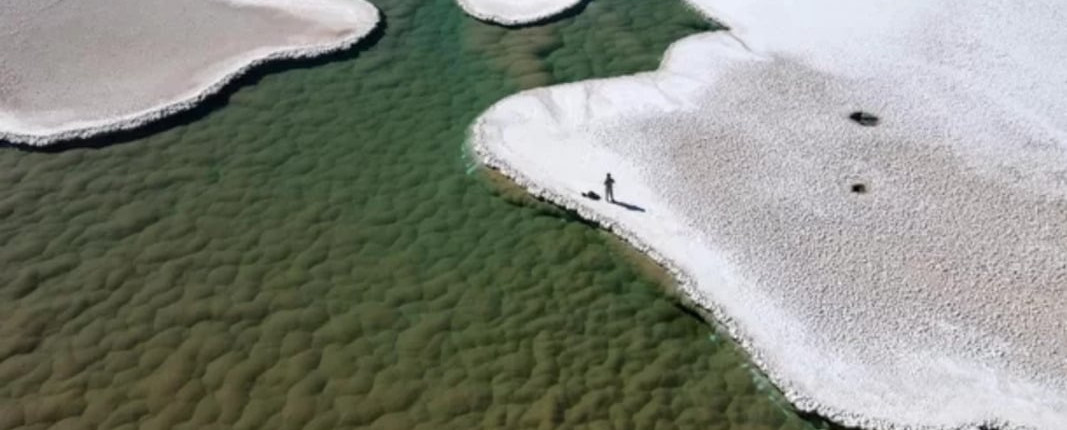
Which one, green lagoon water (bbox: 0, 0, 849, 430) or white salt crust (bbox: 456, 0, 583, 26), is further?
white salt crust (bbox: 456, 0, 583, 26)

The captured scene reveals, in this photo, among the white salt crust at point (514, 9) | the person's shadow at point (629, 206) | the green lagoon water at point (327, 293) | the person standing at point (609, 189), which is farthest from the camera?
the white salt crust at point (514, 9)

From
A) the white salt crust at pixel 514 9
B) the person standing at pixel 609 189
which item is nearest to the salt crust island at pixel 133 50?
the white salt crust at pixel 514 9

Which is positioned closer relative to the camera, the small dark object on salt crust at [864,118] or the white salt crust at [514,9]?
the small dark object on salt crust at [864,118]

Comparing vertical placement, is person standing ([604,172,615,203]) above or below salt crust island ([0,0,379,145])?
below

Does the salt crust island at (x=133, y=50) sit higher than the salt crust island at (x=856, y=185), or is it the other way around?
the salt crust island at (x=133, y=50)

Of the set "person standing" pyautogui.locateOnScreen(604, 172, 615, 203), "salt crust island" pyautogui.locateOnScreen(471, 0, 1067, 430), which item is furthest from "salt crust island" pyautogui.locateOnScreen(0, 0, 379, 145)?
"person standing" pyautogui.locateOnScreen(604, 172, 615, 203)

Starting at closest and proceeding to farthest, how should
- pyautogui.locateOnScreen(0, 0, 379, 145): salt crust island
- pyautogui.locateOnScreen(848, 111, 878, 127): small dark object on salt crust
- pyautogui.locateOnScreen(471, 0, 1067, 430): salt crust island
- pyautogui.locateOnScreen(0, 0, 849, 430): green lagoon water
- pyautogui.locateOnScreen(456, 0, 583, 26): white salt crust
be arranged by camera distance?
1. pyautogui.locateOnScreen(0, 0, 849, 430): green lagoon water
2. pyautogui.locateOnScreen(471, 0, 1067, 430): salt crust island
3. pyautogui.locateOnScreen(0, 0, 379, 145): salt crust island
4. pyautogui.locateOnScreen(848, 111, 878, 127): small dark object on salt crust
5. pyautogui.locateOnScreen(456, 0, 583, 26): white salt crust

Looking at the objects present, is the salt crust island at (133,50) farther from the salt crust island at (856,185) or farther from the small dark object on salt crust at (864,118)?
the small dark object on salt crust at (864,118)

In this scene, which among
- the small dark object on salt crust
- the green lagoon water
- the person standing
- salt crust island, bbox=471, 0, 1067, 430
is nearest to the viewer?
the green lagoon water

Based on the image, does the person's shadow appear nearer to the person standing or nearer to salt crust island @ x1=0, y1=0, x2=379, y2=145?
the person standing
